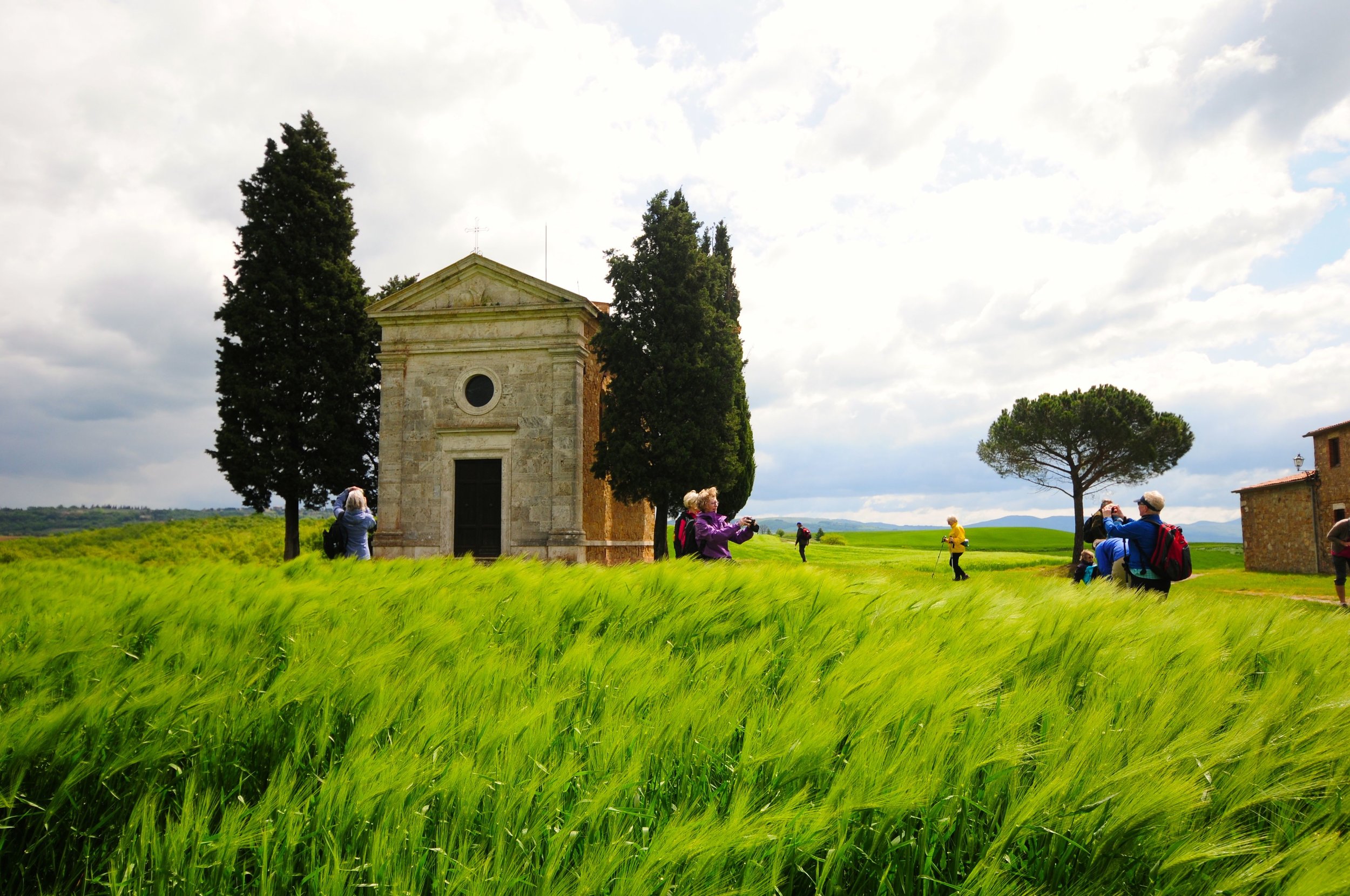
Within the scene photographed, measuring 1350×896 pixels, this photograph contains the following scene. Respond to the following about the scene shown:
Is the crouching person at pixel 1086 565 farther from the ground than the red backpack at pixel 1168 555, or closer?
closer

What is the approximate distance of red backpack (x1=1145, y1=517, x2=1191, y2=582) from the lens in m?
6.99

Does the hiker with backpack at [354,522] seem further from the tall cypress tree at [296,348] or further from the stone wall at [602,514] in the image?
the tall cypress tree at [296,348]

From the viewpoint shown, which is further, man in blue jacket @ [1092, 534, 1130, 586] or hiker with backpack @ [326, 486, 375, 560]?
hiker with backpack @ [326, 486, 375, 560]

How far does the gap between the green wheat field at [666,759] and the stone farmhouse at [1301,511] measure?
2800 cm

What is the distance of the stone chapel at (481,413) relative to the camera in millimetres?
19594

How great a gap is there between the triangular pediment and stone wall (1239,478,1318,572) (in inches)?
1027

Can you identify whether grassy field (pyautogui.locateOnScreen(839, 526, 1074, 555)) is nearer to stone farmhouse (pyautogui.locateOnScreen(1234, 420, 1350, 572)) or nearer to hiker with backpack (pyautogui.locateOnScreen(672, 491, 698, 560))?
stone farmhouse (pyautogui.locateOnScreen(1234, 420, 1350, 572))

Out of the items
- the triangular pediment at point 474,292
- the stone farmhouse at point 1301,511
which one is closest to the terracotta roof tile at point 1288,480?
the stone farmhouse at point 1301,511

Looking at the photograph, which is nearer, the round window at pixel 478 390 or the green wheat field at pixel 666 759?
the green wheat field at pixel 666 759

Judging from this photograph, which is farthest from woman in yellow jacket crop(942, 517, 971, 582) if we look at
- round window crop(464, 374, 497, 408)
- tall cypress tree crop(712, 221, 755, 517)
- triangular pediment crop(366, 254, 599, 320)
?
round window crop(464, 374, 497, 408)

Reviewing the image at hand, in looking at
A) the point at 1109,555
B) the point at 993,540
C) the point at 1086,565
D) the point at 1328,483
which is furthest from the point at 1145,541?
the point at 993,540

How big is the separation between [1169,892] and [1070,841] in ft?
0.66

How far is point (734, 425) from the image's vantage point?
20000 millimetres

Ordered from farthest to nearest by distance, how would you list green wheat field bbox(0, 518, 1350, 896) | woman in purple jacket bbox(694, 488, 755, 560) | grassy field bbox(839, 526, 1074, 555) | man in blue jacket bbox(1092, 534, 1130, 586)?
grassy field bbox(839, 526, 1074, 555) < woman in purple jacket bbox(694, 488, 755, 560) < man in blue jacket bbox(1092, 534, 1130, 586) < green wheat field bbox(0, 518, 1350, 896)
